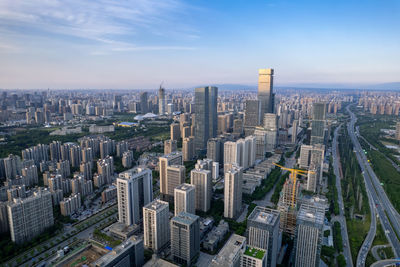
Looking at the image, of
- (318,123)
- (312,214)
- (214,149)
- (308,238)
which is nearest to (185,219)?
(308,238)

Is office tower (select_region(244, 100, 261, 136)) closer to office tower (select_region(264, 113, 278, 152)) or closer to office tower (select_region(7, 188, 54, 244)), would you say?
office tower (select_region(264, 113, 278, 152))

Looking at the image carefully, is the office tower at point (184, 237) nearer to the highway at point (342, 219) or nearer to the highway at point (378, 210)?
the highway at point (342, 219)

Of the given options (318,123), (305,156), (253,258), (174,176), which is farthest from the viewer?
(318,123)

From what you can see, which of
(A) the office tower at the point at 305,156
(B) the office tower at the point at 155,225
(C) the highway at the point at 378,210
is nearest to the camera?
(B) the office tower at the point at 155,225

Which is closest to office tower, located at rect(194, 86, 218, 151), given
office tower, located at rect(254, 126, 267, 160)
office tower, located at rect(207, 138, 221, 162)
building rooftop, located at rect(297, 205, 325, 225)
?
office tower, located at rect(207, 138, 221, 162)

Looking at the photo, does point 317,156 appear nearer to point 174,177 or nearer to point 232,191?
point 232,191

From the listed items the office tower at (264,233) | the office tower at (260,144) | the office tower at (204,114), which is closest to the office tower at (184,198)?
the office tower at (264,233)
